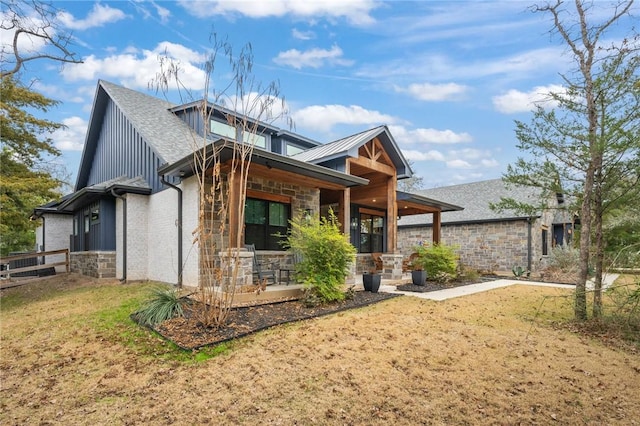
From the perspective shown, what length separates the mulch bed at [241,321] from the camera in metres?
4.52

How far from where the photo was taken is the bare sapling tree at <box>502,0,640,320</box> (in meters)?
5.34

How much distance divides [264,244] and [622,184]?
7511 mm

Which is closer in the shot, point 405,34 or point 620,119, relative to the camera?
point 620,119

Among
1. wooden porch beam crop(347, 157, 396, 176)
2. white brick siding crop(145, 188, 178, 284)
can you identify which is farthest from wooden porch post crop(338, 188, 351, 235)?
white brick siding crop(145, 188, 178, 284)

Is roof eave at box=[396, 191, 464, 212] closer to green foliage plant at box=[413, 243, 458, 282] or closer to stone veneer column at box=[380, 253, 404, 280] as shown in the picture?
green foliage plant at box=[413, 243, 458, 282]

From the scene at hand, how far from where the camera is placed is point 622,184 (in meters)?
5.65

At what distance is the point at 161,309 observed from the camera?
546 centimetres

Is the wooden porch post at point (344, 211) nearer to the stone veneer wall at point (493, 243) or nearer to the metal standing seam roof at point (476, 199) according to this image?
the stone veneer wall at point (493, 243)

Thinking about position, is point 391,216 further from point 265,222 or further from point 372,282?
point 265,222

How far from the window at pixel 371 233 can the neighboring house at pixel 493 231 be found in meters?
4.16

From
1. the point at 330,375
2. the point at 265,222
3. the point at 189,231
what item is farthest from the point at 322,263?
the point at 189,231

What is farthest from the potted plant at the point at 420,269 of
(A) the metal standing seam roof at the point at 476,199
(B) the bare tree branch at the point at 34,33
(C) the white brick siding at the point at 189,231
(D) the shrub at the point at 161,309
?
(B) the bare tree branch at the point at 34,33

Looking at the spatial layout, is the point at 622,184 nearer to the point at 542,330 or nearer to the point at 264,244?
the point at 542,330

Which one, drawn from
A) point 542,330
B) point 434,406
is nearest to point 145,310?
point 434,406
